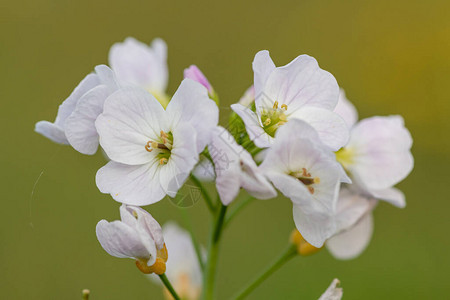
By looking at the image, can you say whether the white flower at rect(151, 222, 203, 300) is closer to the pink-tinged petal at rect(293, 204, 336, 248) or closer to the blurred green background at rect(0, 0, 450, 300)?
the blurred green background at rect(0, 0, 450, 300)

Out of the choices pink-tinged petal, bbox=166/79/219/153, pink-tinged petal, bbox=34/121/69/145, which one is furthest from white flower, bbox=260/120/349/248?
pink-tinged petal, bbox=34/121/69/145

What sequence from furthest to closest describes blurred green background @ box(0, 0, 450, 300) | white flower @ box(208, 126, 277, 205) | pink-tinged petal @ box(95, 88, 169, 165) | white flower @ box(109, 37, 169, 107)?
1. blurred green background @ box(0, 0, 450, 300)
2. white flower @ box(109, 37, 169, 107)
3. pink-tinged petal @ box(95, 88, 169, 165)
4. white flower @ box(208, 126, 277, 205)

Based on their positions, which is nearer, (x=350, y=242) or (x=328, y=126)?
(x=328, y=126)

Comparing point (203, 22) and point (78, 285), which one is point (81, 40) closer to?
point (203, 22)

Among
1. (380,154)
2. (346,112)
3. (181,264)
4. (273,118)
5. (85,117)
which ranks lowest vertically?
(181,264)

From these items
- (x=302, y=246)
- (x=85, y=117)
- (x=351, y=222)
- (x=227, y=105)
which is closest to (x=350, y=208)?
(x=351, y=222)

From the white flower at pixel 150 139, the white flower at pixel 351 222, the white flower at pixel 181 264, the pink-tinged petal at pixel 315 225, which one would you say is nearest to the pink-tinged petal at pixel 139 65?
the white flower at pixel 181 264

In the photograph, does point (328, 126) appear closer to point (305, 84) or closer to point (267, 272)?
point (305, 84)
